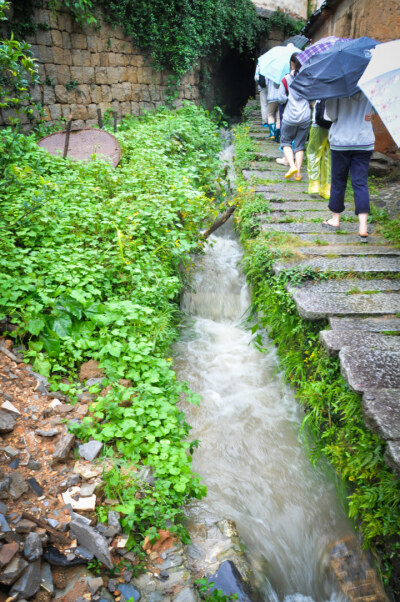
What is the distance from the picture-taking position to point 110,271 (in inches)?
154

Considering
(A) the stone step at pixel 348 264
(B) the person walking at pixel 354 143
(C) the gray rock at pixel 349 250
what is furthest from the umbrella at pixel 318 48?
(A) the stone step at pixel 348 264

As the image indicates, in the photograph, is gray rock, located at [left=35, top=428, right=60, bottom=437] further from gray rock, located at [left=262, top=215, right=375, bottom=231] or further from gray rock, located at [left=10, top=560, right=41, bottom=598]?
gray rock, located at [left=262, top=215, right=375, bottom=231]

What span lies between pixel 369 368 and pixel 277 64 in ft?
22.2

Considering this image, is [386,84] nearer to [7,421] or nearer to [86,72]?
[7,421]

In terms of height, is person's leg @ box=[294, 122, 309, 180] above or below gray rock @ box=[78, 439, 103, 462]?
above

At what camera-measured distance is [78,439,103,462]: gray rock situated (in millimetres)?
2527

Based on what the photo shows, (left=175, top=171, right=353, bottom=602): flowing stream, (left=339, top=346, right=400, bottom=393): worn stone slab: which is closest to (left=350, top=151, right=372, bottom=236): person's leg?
(left=175, top=171, right=353, bottom=602): flowing stream

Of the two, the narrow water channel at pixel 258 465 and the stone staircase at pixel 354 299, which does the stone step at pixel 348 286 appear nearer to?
the stone staircase at pixel 354 299

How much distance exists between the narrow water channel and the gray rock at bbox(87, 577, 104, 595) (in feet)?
2.94

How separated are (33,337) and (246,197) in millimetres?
3865

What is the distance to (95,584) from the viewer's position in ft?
6.33

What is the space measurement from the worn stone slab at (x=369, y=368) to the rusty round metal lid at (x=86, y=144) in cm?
495

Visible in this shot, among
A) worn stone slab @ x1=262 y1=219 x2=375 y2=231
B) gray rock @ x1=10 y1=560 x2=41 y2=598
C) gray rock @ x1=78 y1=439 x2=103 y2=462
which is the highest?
worn stone slab @ x1=262 y1=219 x2=375 y2=231

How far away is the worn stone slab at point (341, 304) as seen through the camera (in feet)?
11.0
